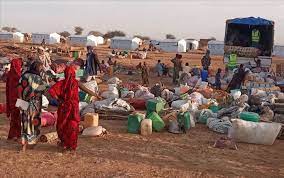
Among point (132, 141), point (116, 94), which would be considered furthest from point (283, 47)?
point (132, 141)

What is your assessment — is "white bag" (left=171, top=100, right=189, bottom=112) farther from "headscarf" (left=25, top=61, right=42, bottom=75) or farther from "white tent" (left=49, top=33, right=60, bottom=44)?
"white tent" (left=49, top=33, right=60, bottom=44)

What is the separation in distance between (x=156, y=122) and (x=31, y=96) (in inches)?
113


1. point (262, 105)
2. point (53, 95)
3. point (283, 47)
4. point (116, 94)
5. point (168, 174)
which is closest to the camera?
point (168, 174)

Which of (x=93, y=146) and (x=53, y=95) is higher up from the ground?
(x=53, y=95)

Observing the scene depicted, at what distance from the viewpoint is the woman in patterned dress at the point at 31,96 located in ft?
23.6

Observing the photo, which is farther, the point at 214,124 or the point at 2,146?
the point at 214,124

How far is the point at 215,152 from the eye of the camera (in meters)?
7.86

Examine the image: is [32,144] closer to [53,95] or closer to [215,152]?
[53,95]

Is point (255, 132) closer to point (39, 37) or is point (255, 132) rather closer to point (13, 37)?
point (39, 37)

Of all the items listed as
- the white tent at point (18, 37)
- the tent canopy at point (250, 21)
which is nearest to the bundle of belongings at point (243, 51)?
the tent canopy at point (250, 21)

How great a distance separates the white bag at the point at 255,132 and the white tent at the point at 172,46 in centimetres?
4059

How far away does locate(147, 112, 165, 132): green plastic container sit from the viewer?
30.4 feet

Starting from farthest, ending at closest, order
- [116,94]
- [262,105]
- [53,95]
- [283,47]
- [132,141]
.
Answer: [283,47]
[116,94]
[262,105]
[132,141]
[53,95]

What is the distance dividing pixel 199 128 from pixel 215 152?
7.00 feet
